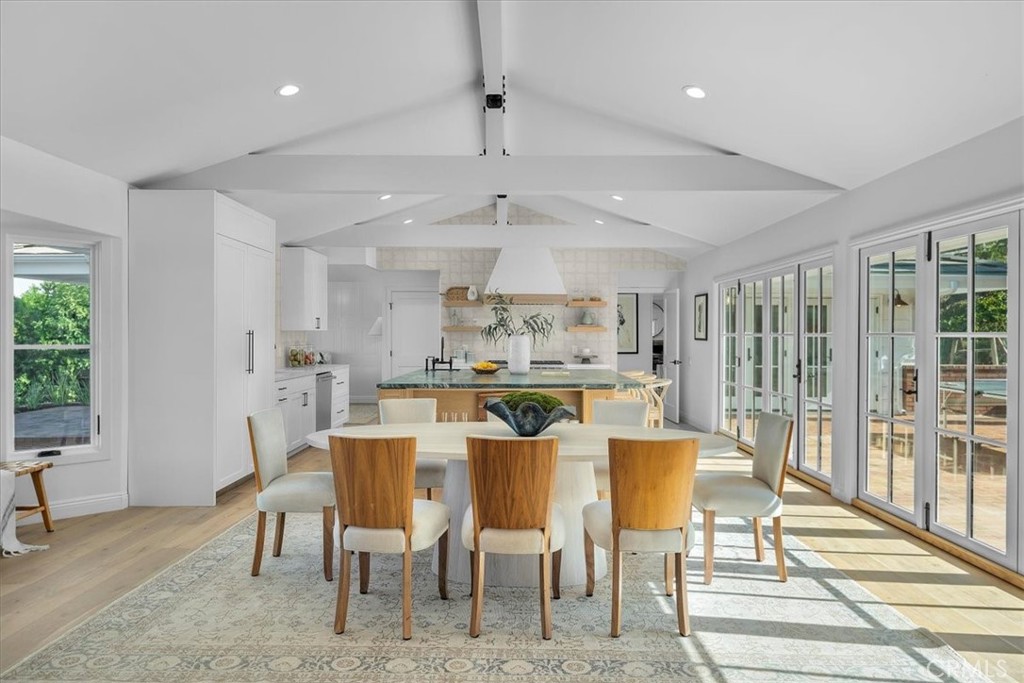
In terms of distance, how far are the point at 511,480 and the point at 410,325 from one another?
27.4 feet

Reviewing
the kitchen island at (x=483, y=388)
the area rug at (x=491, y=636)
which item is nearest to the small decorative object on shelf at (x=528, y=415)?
the area rug at (x=491, y=636)

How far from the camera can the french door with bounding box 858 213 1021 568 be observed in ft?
11.0

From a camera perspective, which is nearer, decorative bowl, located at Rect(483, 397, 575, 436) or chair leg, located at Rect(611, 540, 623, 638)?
chair leg, located at Rect(611, 540, 623, 638)

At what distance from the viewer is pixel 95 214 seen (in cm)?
431

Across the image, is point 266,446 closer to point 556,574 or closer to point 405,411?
point 405,411

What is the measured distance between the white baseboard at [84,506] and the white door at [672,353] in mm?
7023

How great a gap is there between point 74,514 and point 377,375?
667 centimetres

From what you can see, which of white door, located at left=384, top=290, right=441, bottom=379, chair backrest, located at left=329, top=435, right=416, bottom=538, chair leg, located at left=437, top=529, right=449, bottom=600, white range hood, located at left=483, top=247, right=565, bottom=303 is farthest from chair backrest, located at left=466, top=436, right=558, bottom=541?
white door, located at left=384, top=290, right=441, bottom=379

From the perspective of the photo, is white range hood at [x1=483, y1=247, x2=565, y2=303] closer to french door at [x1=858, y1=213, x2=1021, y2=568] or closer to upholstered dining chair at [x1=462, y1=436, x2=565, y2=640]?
french door at [x1=858, y1=213, x2=1021, y2=568]

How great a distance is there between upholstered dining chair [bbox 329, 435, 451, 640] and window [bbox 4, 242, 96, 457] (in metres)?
2.86

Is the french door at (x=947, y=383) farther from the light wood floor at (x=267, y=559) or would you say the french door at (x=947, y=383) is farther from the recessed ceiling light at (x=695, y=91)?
the recessed ceiling light at (x=695, y=91)

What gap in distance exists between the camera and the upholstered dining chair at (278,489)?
3260 millimetres

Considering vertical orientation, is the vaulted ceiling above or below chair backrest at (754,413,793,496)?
above

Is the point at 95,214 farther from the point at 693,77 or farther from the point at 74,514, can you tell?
the point at 693,77
